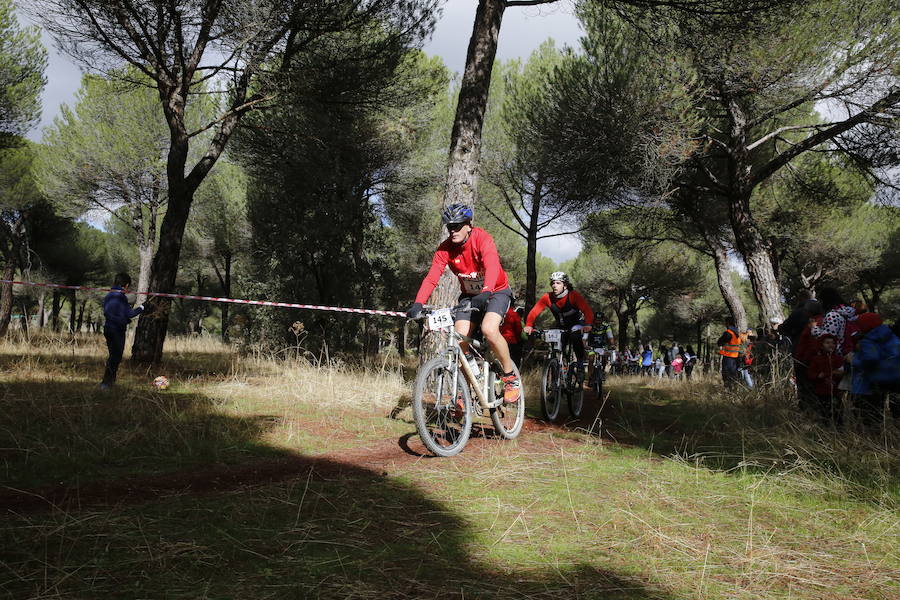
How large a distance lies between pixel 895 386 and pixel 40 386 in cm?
826

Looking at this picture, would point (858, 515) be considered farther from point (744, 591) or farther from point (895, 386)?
point (895, 386)

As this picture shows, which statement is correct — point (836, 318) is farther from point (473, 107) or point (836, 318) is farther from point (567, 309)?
point (473, 107)

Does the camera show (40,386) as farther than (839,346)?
Yes

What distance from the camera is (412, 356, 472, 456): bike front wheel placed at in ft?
12.9

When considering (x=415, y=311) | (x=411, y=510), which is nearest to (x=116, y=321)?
(x=415, y=311)

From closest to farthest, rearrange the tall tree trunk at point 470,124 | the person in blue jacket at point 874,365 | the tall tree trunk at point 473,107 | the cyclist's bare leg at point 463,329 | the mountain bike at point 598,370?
the cyclist's bare leg at point 463,329 < the person in blue jacket at point 874,365 < the tall tree trunk at point 470,124 < the tall tree trunk at point 473,107 < the mountain bike at point 598,370

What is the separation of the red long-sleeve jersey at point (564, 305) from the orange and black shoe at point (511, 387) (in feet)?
4.58

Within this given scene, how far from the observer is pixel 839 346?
5195mm

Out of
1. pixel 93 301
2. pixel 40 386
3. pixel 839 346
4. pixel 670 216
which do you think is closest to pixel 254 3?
pixel 40 386

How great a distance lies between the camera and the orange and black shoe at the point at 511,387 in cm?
462

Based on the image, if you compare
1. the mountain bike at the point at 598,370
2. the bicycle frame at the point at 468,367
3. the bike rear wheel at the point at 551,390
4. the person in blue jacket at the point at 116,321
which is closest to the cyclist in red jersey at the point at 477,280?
the bicycle frame at the point at 468,367

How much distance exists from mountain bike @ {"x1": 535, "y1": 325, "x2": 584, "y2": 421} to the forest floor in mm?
839

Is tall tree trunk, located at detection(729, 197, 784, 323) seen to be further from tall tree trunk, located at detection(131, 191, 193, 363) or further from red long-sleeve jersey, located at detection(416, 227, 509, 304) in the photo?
tall tree trunk, located at detection(131, 191, 193, 363)

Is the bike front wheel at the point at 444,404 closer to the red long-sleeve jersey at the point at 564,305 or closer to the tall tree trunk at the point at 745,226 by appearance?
the red long-sleeve jersey at the point at 564,305
